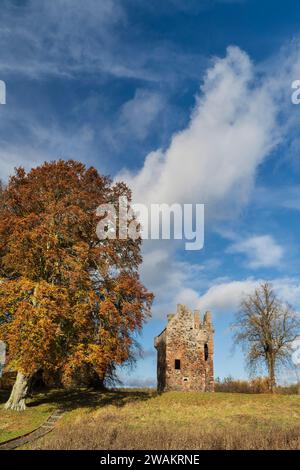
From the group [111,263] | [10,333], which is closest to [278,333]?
[111,263]

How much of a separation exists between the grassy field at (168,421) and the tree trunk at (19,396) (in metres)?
0.71

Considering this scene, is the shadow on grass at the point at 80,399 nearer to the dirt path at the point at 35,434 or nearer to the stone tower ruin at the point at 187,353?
the dirt path at the point at 35,434

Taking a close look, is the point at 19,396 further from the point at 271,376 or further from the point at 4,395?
the point at 271,376

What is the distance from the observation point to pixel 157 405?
27.3 m

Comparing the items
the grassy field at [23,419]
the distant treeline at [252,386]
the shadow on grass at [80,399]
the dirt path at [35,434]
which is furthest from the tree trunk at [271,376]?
the dirt path at [35,434]

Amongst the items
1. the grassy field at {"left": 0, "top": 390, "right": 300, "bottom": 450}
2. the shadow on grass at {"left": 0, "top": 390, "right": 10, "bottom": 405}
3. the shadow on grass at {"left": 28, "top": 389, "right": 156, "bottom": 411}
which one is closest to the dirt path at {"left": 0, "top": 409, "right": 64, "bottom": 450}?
the grassy field at {"left": 0, "top": 390, "right": 300, "bottom": 450}

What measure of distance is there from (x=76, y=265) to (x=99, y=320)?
3.86 meters

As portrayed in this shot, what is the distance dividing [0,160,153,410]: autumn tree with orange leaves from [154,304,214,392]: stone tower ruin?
45.1ft

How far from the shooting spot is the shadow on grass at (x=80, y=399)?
26875 mm

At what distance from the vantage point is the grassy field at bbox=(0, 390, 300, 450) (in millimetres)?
14234

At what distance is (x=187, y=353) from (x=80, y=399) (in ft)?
46.8

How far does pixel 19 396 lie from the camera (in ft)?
82.7

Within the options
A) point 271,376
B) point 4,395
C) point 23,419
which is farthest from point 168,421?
point 271,376

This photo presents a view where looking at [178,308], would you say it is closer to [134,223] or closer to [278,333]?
[278,333]
